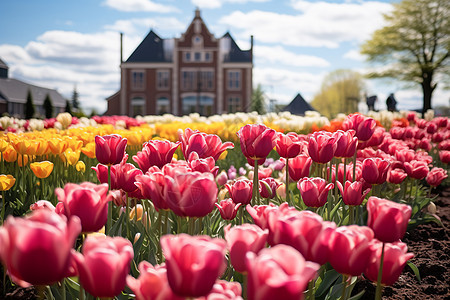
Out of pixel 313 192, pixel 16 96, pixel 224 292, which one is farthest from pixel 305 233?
pixel 16 96

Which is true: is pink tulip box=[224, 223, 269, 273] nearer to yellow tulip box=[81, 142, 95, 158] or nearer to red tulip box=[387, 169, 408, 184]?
Result: yellow tulip box=[81, 142, 95, 158]

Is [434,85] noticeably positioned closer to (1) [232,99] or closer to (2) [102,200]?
(1) [232,99]

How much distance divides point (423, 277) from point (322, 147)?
1.43 m

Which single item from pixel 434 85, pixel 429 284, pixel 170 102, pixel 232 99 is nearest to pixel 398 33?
pixel 434 85

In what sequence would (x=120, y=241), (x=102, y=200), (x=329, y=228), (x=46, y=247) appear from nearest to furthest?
(x=46, y=247)
(x=120, y=241)
(x=329, y=228)
(x=102, y=200)

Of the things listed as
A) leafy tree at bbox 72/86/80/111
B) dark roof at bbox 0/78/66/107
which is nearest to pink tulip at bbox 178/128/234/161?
dark roof at bbox 0/78/66/107

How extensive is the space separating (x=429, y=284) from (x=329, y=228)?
2210mm

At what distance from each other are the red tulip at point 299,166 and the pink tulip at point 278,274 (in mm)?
1765

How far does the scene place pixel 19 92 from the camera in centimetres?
5894

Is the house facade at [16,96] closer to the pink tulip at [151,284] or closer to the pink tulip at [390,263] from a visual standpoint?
the pink tulip at [390,263]

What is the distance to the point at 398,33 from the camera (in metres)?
34.8

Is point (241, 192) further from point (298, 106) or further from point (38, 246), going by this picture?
point (298, 106)

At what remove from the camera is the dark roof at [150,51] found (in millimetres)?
45250

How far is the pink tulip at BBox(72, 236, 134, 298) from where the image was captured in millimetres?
833
